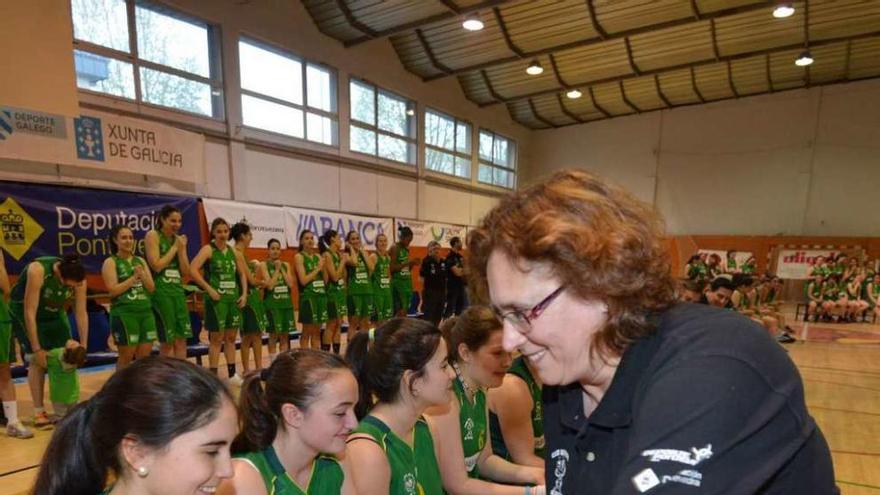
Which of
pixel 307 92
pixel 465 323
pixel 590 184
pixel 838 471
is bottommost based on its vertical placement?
pixel 838 471

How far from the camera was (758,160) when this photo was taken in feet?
44.2

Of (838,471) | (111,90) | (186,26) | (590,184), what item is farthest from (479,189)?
(590,184)

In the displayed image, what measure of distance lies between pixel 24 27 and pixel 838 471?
759 cm

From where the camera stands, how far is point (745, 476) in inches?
22.1

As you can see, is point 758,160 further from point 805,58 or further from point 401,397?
point 401,397

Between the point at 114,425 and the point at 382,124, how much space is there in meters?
10.2

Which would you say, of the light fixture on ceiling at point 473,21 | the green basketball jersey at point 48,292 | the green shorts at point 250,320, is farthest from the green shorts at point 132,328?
the light fixture on ceiling at point 473,21

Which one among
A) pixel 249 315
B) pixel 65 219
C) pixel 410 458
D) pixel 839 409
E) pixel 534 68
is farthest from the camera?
pixel 534 68

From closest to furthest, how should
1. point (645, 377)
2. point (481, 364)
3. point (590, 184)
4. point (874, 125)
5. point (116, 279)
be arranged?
point (645, 377) < point (590, 184) < point (481, 364) < point (116, 279) < point (874, 125)

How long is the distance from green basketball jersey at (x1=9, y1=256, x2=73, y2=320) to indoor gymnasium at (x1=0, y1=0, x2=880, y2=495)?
0.03 meters

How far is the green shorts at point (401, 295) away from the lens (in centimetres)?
818

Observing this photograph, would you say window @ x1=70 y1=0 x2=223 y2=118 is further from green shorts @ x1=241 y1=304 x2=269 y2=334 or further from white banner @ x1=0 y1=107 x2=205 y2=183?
green shorts @ x1=241 y1=304 x2=269 y2=334

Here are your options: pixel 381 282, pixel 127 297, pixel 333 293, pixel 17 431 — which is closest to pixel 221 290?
pixel 127 297

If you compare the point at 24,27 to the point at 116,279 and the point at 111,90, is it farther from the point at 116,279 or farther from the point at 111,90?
the point at 116,279
